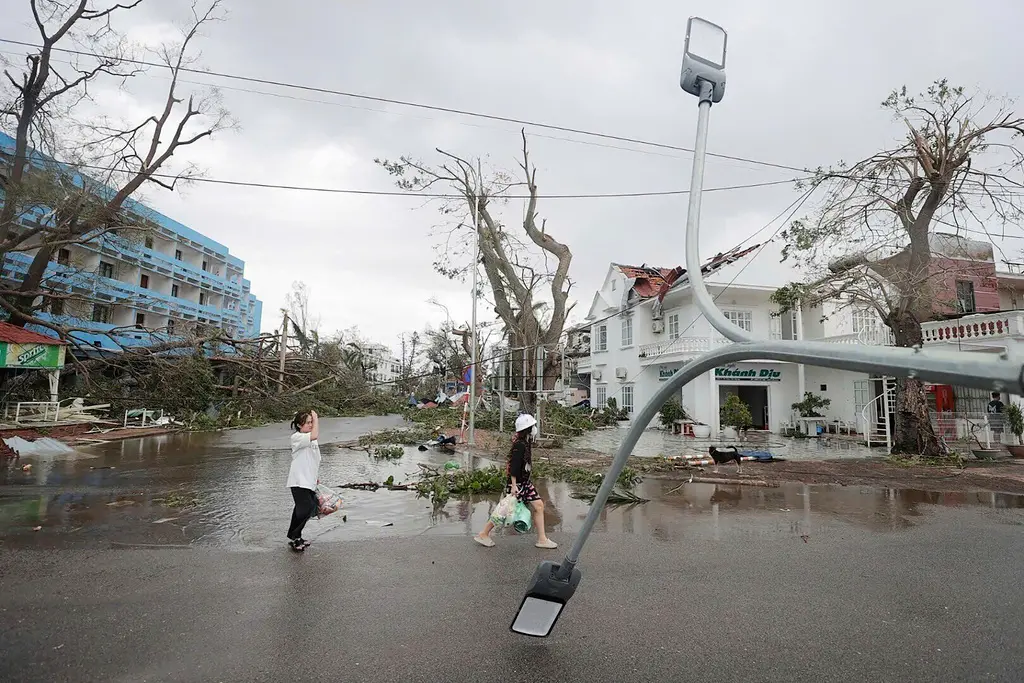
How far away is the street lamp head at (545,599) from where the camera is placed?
3.59m

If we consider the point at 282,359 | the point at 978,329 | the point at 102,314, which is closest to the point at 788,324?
the point at 978,329

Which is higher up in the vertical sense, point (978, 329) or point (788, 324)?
point (788, 324)

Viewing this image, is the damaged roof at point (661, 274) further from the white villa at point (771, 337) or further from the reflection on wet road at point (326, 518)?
the reflection on wet road at point (326, 518)

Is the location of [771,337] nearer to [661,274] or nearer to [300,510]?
[661,274]

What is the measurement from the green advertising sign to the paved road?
45.1ft

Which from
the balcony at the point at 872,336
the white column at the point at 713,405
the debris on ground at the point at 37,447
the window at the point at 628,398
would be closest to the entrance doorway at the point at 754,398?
the white column at the point at 713,405

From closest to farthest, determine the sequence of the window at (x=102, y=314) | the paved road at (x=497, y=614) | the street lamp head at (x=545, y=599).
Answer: the paved road at (x=497, y=614) → the street lamp head at (x=545, y=599) → the window at (x=102, y=314)

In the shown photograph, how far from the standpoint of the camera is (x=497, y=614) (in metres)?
4.30

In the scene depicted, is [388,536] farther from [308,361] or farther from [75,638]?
[308,361]

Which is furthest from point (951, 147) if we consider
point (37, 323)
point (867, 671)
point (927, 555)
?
point (37, 323)

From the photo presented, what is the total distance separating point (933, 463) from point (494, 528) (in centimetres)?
1225

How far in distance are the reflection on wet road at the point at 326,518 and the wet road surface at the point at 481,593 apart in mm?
58

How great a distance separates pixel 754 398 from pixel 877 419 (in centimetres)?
662

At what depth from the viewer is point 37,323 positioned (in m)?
19.1
